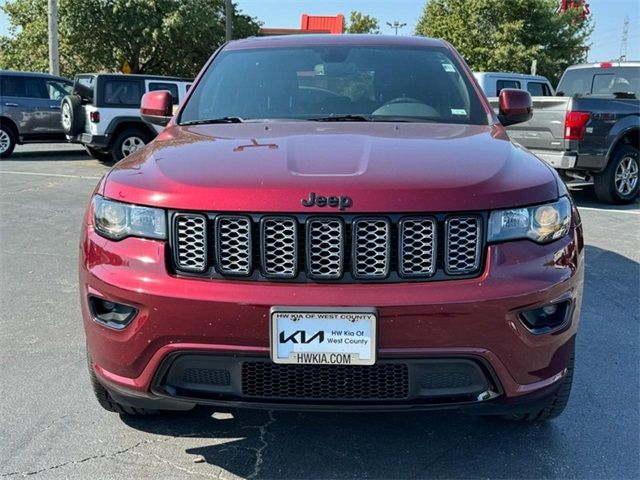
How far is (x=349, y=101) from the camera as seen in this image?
352cm

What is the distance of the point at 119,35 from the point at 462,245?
89.8ft

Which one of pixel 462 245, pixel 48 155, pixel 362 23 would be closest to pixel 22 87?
pixel 48 155

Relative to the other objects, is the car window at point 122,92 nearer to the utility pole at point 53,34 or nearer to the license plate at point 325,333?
the utility pole at point 53,34

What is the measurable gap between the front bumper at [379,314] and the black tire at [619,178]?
724 cm

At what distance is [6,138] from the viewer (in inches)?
535

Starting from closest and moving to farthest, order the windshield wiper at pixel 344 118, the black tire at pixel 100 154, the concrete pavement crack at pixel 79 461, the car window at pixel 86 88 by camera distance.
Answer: the concrete pavement crack at pixel 79 461 → the windshield wiper at pixel 344 118 → the car window at pixel 86 88 → the black tire at pixel 100 154

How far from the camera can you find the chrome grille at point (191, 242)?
88.9 inches

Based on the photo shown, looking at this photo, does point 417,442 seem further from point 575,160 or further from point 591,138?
point 591,138

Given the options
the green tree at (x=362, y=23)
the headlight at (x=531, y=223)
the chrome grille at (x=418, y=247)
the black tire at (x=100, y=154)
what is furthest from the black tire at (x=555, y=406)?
the green tree at (x=362, y=23)

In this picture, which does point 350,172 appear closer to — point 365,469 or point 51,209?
point 365,469

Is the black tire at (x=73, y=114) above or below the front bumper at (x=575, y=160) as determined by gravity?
above

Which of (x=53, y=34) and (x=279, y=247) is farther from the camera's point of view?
(x=53, y=34)

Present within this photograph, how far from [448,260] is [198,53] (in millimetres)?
28509

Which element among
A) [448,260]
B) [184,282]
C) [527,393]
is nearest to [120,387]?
[184,282]
